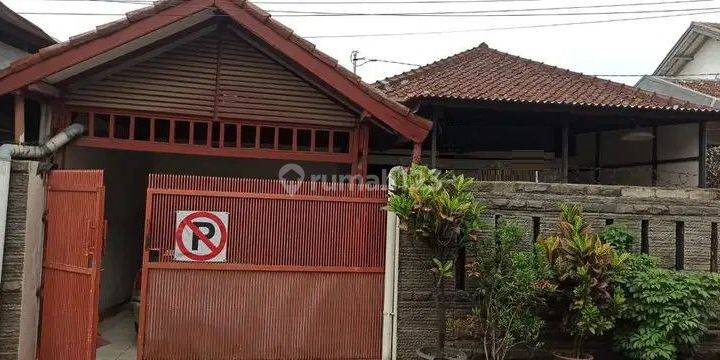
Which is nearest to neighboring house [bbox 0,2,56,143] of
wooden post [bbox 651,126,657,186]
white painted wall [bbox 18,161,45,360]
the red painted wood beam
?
white painted wall [bbox 18,161,45,360]

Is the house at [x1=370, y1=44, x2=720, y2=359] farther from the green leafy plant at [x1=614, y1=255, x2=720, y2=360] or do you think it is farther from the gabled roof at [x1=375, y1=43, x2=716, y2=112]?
the green leafy plant at [x1=614, y1=255, x2=720, y2=360]

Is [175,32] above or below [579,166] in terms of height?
above

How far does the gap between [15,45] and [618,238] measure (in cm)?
1010

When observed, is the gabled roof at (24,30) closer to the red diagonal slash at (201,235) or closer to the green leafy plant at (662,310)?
the red diagonal slash at (201,235)

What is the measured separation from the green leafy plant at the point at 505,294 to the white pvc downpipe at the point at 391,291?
80cm

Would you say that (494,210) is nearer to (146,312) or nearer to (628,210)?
(628,210)

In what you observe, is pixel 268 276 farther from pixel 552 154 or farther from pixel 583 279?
pixel 552 154

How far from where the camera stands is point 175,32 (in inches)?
267

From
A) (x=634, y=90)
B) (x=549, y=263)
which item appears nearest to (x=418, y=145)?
(x=549, y=263)

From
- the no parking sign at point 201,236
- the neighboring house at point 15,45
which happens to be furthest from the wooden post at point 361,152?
the neighboring house at point 15,45

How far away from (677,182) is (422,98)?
5904 millimetres

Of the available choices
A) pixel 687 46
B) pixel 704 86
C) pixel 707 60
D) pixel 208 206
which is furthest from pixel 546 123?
pixel 687 46

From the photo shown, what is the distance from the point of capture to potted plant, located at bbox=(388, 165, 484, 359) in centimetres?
546

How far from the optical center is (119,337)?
7.11 metres
